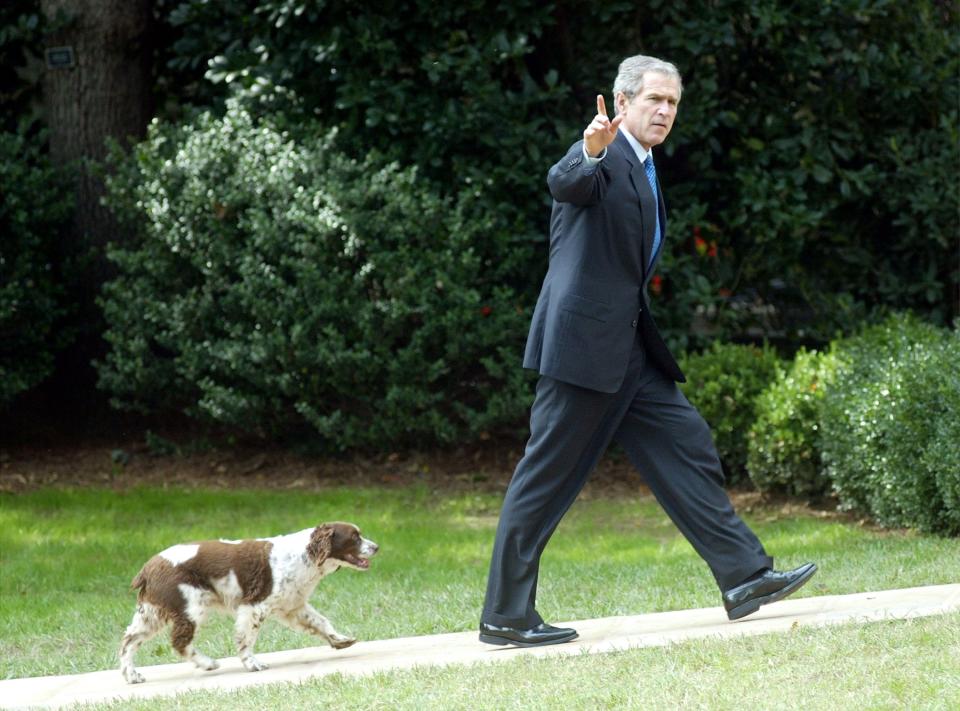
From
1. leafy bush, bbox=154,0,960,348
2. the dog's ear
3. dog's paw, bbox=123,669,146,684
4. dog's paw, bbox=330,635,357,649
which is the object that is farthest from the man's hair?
leafy bush, bbox=154,0,960,348

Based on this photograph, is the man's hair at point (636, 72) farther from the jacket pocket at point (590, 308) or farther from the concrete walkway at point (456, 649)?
the concrete walkway at point (456, 649)

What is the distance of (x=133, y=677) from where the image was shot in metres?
5.46

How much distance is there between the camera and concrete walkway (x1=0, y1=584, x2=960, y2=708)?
538 cm

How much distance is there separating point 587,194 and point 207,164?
5.91 m

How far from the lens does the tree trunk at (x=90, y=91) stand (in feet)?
37.4

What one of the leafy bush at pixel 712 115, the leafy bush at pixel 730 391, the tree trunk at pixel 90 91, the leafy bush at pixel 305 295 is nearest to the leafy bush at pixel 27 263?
the tree trunk at pixel 90 91

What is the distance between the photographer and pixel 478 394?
35.3ft

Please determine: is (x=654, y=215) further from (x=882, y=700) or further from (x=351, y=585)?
(x=351, y=585)

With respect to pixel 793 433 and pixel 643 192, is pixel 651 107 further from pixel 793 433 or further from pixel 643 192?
pixel 793 433

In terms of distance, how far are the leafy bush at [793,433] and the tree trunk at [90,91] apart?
221 inches

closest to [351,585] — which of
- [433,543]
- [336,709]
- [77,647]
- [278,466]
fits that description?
[433,543]

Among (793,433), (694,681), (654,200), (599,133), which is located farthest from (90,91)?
(694,681)

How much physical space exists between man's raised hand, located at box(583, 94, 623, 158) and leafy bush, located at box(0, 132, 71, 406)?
6.55 metres

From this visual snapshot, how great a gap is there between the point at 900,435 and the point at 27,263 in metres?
6.65
